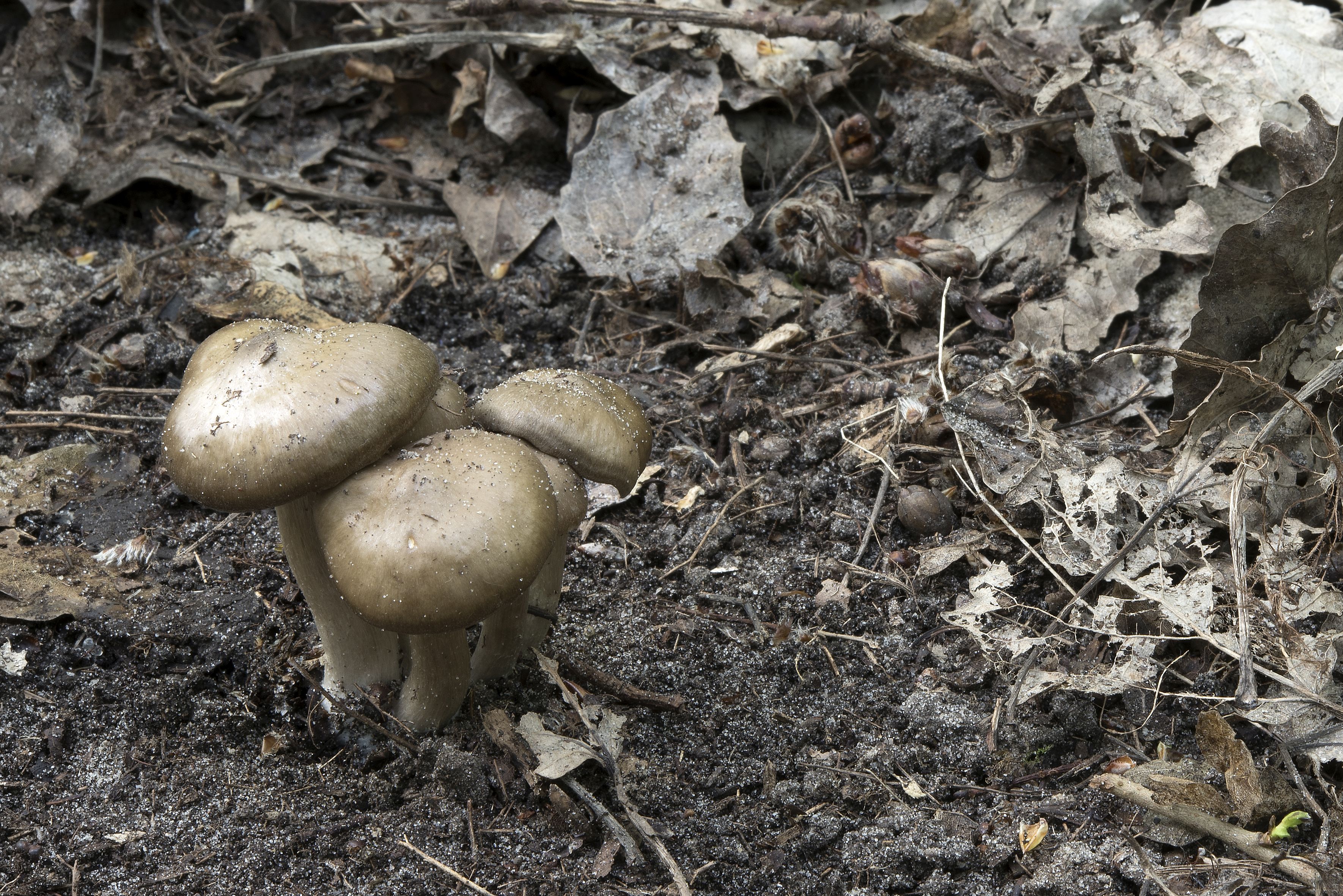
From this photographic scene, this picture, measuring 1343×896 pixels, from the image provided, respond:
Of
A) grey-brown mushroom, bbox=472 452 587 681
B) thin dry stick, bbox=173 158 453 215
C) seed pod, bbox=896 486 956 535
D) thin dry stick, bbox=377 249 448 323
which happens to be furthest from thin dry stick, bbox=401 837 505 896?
thin dry stick, bbox=173 158 453 215

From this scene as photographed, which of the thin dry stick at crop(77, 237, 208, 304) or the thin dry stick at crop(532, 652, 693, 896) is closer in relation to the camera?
the thin dry stick at crop(532, 652, 693, 896)

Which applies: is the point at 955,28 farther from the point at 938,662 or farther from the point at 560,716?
the point at 560,716

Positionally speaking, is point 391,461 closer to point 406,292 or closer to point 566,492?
point 566,492

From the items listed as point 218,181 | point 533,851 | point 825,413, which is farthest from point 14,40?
point 533,851

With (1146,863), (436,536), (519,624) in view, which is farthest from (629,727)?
(1146,863)

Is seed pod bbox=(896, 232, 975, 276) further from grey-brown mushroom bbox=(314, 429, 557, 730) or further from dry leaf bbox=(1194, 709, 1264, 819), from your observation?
grey-brown mushroom bbox=(314, 429, 557, 730)
